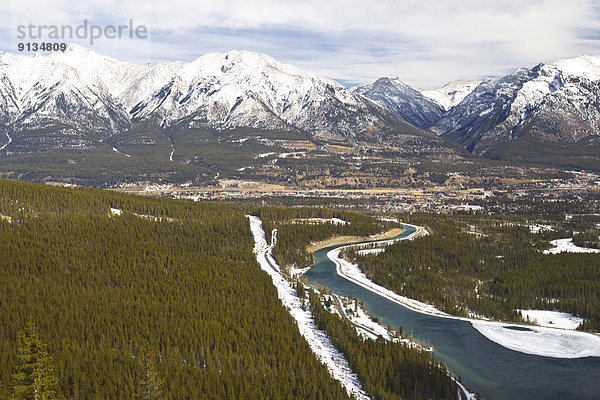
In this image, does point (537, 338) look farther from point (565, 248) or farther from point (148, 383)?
point (565, 248)

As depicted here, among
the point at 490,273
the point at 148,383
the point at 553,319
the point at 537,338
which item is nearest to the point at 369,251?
the point at 490,273

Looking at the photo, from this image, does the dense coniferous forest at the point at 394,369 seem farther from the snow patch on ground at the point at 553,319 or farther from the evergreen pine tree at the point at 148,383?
the snow patch on ground at the point at 553,319

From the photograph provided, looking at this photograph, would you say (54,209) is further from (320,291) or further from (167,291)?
(320,291)

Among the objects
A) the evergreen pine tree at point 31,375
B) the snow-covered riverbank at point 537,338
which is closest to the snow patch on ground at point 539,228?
the snow-covered riverbank at point 537,338

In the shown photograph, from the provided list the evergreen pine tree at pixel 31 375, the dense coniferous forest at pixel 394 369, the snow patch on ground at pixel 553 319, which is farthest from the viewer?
the snow patch on ground at pixel 553 319

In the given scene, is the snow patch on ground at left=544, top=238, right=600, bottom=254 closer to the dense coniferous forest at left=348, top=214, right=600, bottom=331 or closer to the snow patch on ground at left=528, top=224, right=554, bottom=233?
the dense coniferous forest at left=348, top=214, right=600, bottom=331
